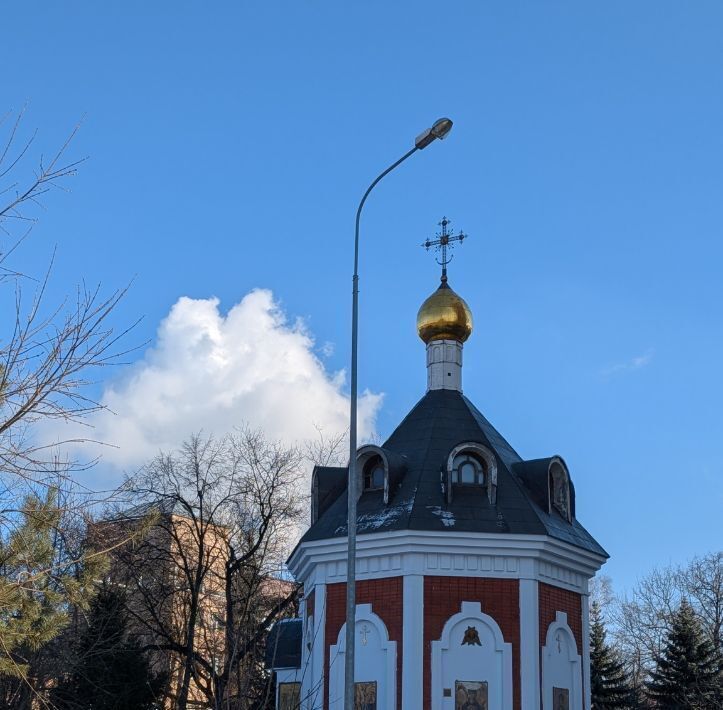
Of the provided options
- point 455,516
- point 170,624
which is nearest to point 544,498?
point 455,516

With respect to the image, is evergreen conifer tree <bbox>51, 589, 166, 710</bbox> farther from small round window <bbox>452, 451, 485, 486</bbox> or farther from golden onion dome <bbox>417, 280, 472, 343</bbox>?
golden onion dome <bbox>417, 280, 472, 343</bbox>

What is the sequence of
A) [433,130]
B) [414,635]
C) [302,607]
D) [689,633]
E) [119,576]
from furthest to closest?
1. [689,633]
2. [119,576]
3. [302,607]
4. [414,635]
5. [433,130]

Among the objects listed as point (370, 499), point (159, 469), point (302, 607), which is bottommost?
point (302, 607)

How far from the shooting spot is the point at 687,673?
92.7 feet

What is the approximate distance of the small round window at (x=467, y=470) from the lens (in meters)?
19.0

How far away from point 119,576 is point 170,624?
386 centimetres

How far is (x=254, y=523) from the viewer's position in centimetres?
2952

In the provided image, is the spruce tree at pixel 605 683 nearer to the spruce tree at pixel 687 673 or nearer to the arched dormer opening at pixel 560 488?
the spruce tree at pixel 687 673

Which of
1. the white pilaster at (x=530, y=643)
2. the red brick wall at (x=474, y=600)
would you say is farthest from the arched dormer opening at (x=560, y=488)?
the red brick wall at (x=474, y=600)

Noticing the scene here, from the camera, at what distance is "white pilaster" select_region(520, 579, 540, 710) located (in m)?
17.1

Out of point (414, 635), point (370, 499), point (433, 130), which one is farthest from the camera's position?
point (370, 499)

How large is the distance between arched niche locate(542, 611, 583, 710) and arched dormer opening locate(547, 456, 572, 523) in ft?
7.30

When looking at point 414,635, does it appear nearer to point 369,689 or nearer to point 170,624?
point 369,689

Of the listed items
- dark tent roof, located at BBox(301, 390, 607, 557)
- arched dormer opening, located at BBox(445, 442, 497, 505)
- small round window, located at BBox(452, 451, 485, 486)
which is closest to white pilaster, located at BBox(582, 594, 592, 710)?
dark tent roof, located at BBox(301, 390, 607, 557)
